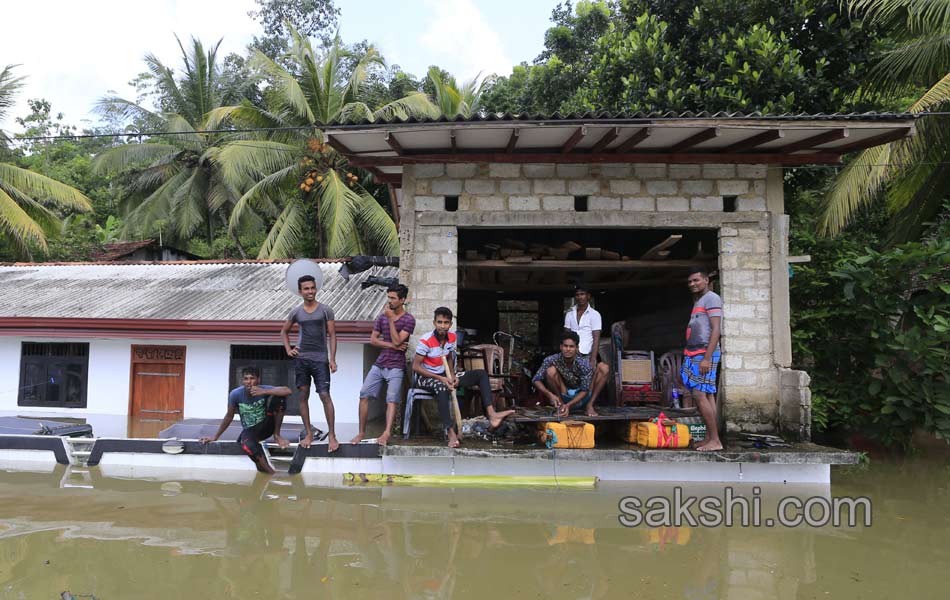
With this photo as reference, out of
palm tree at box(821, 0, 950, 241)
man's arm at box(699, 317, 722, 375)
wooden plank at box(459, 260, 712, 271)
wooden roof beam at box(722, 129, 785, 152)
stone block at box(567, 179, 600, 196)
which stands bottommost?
man's arm at box(699, 317, 722, 375)

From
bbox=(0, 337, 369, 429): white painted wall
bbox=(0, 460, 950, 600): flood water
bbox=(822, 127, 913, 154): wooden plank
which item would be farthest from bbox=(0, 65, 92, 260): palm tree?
bbox=(822, 127, 913, 154): wooden plank

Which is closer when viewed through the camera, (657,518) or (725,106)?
(657,518)

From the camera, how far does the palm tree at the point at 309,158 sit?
1695cm

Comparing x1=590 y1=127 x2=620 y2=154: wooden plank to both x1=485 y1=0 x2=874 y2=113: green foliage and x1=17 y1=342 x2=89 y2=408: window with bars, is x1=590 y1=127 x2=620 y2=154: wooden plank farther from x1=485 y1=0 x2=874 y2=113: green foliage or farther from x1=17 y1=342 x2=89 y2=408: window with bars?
x1=17 y1=342 x2=89 y2=408: window with bars

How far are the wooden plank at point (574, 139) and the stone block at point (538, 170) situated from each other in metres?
0.28

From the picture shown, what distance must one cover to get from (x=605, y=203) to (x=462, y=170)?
1897 mm

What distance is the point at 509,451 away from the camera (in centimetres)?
686

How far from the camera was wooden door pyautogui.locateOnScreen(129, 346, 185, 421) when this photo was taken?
438 inches

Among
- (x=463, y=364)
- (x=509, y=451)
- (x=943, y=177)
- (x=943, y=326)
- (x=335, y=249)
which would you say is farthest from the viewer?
(x=335, y=249)

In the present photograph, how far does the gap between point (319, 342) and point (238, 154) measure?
37.5 ft

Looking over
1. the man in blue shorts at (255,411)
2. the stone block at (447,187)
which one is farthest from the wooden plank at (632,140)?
the man in blue shorts at (255,411)

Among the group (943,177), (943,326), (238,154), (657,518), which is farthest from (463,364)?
(238,154)

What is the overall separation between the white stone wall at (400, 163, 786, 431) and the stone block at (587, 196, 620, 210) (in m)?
0.01

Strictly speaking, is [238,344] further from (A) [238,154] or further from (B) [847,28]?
(B) [847,28]
